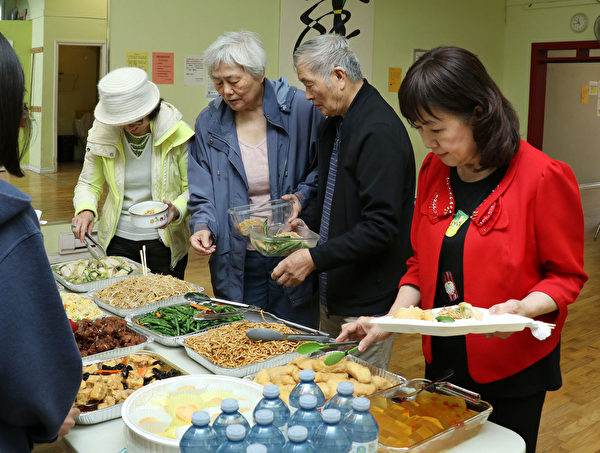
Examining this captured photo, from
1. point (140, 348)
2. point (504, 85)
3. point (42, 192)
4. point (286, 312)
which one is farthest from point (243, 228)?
point (504, 85)

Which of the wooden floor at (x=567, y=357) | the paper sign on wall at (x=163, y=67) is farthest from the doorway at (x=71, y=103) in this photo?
the paper sign on wall at (x=163, y=67)

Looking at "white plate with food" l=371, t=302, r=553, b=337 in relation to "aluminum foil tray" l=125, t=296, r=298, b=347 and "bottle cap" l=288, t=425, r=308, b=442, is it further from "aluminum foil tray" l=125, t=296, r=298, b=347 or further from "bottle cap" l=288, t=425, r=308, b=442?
"aluminum foil tray" l=125, t=296, r=298, b=347

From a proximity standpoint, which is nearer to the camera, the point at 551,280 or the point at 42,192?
the point at 551,280

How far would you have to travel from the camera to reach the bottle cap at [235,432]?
3.27ft

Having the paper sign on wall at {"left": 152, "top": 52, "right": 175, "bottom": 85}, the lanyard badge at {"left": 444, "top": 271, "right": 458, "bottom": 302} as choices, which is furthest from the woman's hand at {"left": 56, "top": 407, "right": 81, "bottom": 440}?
the paper sign on wall at {"left": 152, "top": 52, "right": 175, "bottom": 85}

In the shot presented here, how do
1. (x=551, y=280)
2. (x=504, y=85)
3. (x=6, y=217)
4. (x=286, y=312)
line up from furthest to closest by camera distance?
1. (x=504, y=85)
2. (x=286, y=312)
3. (x=551, y=280)
4. (x=6, y=217)

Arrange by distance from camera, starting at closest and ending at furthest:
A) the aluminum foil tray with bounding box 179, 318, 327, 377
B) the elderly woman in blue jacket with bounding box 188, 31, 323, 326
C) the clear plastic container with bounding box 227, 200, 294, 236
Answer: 1. the aluminum foil tray with bounding box 179, 318, 327, 377
2. the clear plastic container with bounding box 227, 200, 294, 236
3. the elderly woman in blue jacket with bounding box 188, 31, 323, 326

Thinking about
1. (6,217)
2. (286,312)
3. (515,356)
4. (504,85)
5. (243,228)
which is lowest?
(286,312)

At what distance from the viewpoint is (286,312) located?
271 cm

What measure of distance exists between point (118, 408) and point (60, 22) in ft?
13.7

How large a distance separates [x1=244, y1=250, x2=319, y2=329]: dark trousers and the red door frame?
24.2 feet

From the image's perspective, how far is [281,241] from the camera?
236 centimetres

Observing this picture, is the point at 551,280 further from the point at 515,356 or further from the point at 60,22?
the point at 60,22

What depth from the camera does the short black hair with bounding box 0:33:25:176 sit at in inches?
43.1
